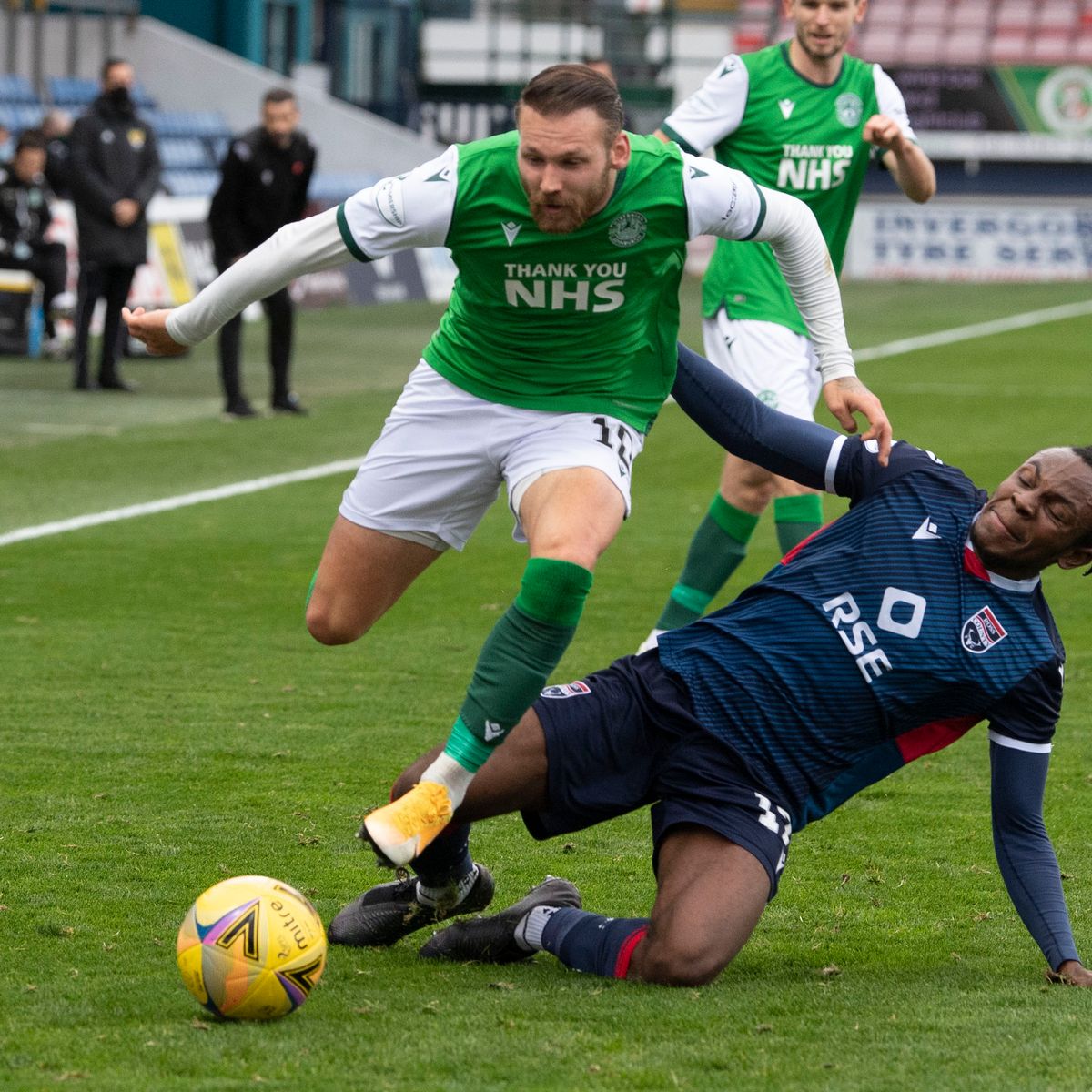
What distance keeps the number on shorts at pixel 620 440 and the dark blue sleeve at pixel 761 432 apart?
0.16 m

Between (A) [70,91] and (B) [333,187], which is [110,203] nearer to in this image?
(B) [333,187]

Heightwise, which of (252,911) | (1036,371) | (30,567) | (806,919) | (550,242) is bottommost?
(1036,371)

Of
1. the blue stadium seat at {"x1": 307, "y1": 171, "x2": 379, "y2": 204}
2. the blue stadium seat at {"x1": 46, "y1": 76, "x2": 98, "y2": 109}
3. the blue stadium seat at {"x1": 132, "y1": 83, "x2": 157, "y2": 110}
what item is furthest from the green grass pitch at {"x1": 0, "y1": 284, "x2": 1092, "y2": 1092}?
the blue stadium seat at {"x1": 132, "y1": 83, "x2": 157, "y2": 110}

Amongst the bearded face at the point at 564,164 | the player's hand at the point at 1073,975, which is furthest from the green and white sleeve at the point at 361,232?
the player's hand at the point at 1073,975

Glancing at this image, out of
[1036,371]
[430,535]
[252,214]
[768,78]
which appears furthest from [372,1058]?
[1036,371]

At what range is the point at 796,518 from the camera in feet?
22.7

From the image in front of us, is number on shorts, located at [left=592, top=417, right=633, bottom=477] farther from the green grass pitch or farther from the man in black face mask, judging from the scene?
the man in black face mask

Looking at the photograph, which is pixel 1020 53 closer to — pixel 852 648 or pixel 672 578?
pixel 672 578

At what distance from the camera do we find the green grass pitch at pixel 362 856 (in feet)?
11.2

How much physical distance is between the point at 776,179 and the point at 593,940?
3699mm

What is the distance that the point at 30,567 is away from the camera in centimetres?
829

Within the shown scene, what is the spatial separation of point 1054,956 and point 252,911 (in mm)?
1589

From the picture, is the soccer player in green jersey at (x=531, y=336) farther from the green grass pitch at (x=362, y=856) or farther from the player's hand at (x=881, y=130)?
the player's hand at (x=881, y=130)

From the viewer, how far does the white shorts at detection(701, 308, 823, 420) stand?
682 cm
